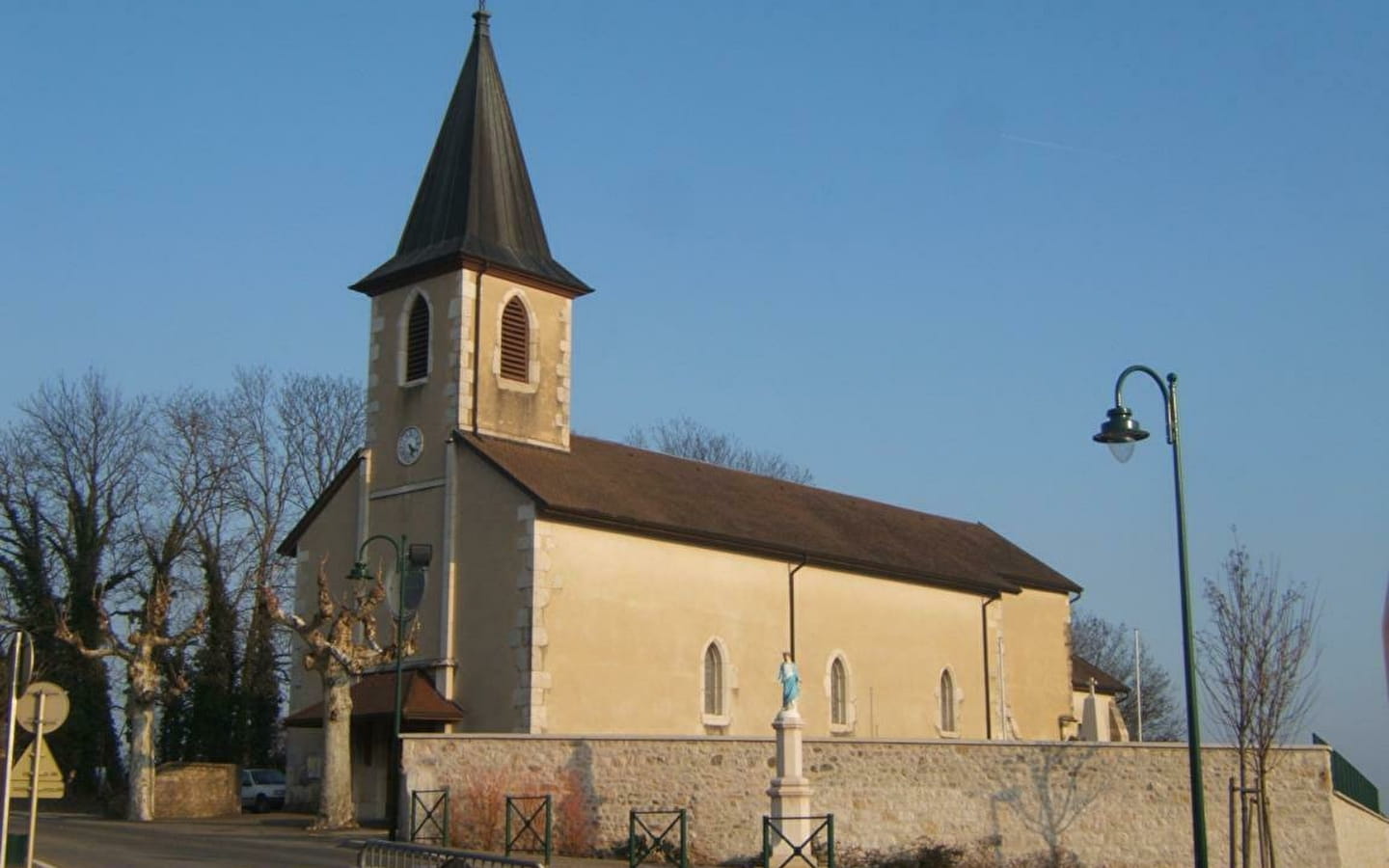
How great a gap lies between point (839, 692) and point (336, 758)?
11.8 m

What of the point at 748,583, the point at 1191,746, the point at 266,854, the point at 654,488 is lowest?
the point at 266,854

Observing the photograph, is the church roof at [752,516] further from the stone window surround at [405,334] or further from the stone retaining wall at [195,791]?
the stone retaining wall at [195,791]

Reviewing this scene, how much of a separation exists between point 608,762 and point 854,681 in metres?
11.6

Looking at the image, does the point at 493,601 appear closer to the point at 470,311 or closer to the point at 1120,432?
the point at 470,311

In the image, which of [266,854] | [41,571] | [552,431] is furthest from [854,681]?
[41,571]

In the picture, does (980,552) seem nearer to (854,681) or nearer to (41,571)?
(854,681)

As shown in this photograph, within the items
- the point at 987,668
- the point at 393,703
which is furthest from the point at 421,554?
the point at 987,668

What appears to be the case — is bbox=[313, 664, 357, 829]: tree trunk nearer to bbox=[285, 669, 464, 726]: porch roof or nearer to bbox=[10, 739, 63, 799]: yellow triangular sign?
bbox=[285, 669, 464, 726]: porch roof

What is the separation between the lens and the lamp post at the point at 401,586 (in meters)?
25.3

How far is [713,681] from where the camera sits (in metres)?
32.9

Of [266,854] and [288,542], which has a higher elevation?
[288,542]

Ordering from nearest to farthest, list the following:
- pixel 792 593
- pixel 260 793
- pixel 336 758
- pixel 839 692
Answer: pixel 336 758 → pixel 792 593 → pixel 839 692 → pixel 260 793

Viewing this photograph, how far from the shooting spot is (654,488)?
35.1 meters

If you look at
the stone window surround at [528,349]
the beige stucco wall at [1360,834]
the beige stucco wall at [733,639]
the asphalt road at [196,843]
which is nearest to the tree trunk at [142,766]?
the asphalt road at [196,843]
